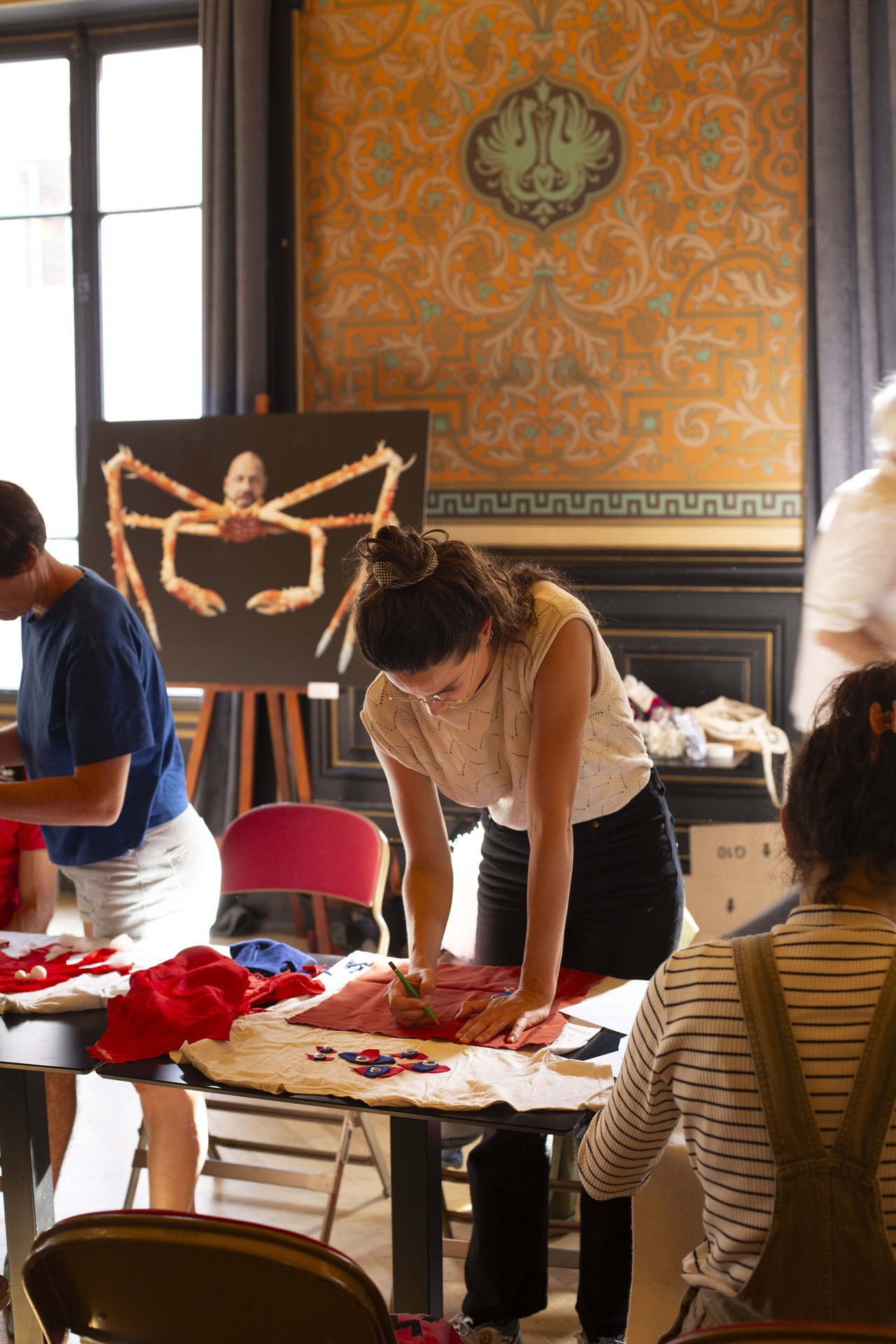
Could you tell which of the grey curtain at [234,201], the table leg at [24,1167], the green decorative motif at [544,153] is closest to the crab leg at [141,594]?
the grey curtain at [234,201]

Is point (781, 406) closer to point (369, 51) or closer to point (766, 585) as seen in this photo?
point (766, 585)

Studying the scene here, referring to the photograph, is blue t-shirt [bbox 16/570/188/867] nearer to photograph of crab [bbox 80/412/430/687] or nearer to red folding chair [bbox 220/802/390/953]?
red folding chair [bbox 220/802/390/953]

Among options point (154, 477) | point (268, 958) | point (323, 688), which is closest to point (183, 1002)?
point (268, 958)

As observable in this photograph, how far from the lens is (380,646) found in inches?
65.4

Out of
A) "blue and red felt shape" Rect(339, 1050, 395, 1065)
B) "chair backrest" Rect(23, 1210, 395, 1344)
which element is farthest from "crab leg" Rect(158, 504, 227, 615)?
"chair backrest" Rect(23, 1210, 395, 1344)

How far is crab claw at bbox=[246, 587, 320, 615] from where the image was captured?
4180 millimetres

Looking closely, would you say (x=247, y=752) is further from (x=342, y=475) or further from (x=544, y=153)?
(x=544, y=153)

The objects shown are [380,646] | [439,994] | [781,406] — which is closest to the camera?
[380,646]

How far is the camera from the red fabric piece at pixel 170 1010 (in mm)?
1718

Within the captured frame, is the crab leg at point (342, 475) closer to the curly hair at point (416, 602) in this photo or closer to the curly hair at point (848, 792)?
the curly hair at point (416, 602)

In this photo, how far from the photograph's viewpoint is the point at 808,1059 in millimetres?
1113

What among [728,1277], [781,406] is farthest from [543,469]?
[728,1277]

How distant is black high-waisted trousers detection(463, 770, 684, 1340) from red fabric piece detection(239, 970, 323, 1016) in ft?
1.10

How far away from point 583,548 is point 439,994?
2.70 metres
